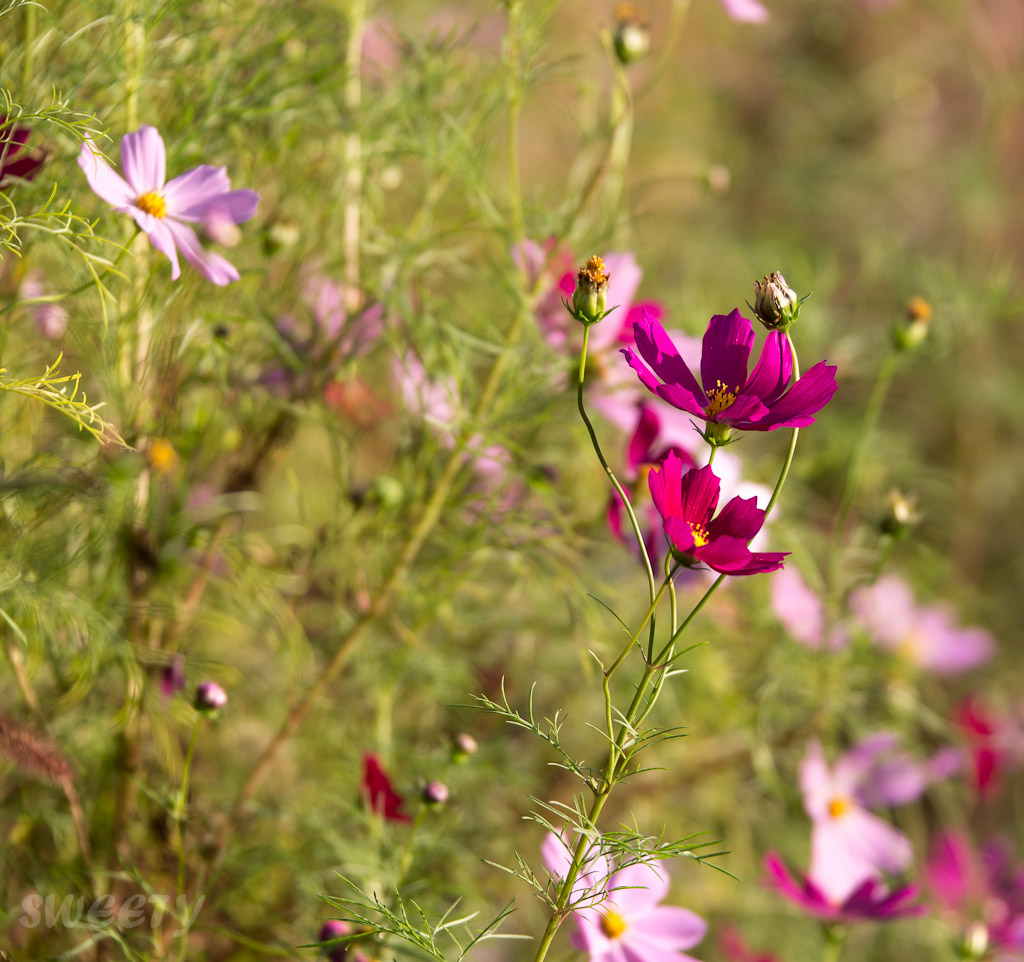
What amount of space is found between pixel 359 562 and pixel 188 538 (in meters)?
0.11

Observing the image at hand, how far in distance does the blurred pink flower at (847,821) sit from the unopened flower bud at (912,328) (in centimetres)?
29

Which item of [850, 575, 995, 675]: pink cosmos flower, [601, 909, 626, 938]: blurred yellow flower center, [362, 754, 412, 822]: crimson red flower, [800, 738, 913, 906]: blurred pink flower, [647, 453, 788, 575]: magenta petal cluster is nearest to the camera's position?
[647, 453, 788, 575]: magenta petal cluster

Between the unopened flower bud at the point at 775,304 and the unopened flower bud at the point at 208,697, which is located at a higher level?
the unopened flower bud at the point at 775,304

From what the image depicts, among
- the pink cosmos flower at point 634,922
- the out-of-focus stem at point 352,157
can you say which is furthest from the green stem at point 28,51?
the pink cosmos flower at point 634,922

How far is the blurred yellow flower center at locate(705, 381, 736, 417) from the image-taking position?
1.15 feet

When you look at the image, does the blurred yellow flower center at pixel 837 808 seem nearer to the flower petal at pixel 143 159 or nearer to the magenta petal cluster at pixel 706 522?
the magenta petal cluster at pixel 706 522

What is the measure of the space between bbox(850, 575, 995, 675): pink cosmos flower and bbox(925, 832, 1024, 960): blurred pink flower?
0.16 m

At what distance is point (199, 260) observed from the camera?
1.27 feet

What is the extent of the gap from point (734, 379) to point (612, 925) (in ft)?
0.80

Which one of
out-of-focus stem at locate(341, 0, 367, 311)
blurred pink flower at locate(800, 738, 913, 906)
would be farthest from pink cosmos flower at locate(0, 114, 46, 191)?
blurred pink flower at locate(800, 738, 913, 906)

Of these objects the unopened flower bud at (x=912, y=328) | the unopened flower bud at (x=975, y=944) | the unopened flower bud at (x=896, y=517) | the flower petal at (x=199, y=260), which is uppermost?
the flower petal at (x=199, y=260)

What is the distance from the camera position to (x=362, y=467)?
119 centimetres

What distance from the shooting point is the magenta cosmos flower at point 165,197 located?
14.8 inches

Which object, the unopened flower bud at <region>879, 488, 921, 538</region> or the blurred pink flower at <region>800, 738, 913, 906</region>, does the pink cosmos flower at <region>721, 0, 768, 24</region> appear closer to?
the unopened flower bud at <region>879, 488, 921, 538</region>
